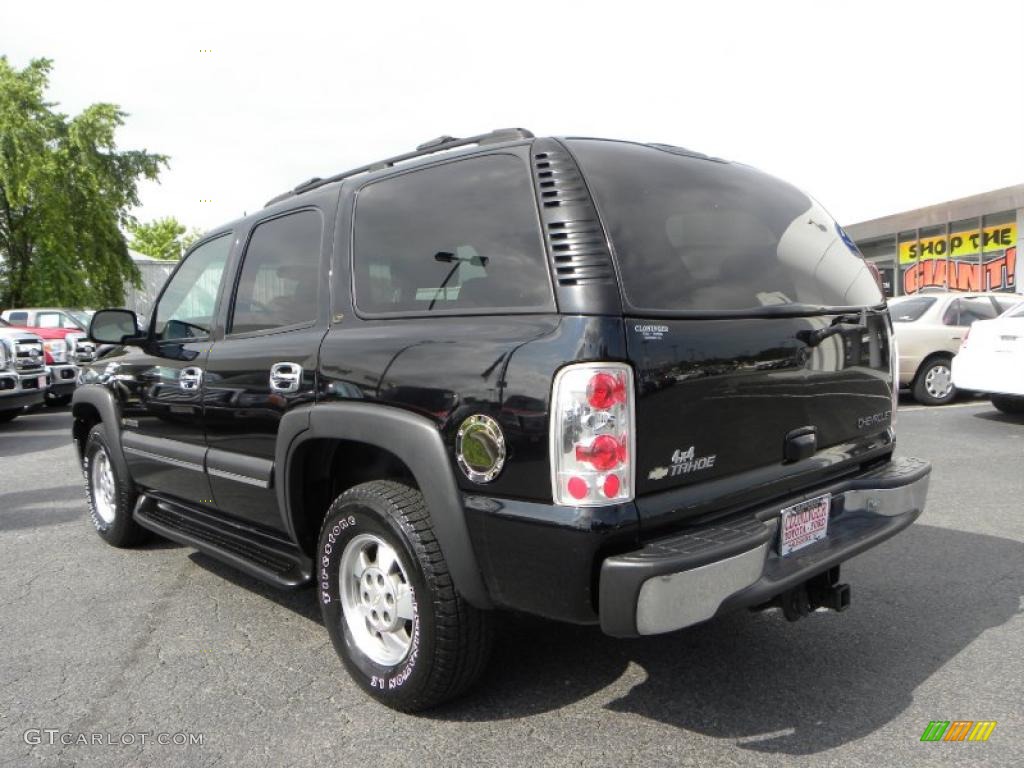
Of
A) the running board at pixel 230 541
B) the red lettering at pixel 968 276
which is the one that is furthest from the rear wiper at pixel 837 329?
the red lettering at pixel 968 276

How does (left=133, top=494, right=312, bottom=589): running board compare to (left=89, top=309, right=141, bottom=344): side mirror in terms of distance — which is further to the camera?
(left=89, top=309, right=141, bottom=344): side mirror

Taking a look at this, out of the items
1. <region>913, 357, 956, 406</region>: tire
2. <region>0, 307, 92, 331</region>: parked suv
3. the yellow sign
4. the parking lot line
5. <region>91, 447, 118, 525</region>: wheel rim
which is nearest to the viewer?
<region>91, 447, 118, 525</region>: wheel rim

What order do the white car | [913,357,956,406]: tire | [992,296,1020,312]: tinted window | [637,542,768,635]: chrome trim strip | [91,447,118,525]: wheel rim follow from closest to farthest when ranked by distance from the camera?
1. [637,542,768,635]: chrome trim strip
2. [91,447,118,525]: wheel rim
3. the white car
4. [913,357,956,406]: tire
5. [992,296,1020,312]: tinted window

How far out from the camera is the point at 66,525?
550cm

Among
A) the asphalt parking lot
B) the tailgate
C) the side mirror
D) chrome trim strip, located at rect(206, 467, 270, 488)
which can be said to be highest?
the side mirror

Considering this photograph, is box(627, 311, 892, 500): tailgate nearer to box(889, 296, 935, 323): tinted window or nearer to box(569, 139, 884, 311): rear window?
box(569, 139, 884, 311): rear window

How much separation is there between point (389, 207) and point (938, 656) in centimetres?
274

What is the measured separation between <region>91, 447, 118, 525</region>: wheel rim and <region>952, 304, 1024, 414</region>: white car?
808 centimetres

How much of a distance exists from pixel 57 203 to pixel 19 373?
64.4 feet

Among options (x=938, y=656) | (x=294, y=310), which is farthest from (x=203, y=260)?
(x=938, y=656)

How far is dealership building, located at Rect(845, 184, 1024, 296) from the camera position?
18375 millimetres

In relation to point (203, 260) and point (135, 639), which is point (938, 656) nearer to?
point (135, 639)

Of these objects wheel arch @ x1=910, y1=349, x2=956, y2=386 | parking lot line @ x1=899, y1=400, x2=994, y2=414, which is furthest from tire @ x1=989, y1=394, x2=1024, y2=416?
wheel arch @ x1=910, y1=349, x2=956, y2=386

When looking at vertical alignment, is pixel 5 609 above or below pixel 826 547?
below
